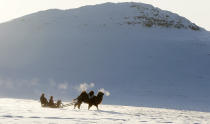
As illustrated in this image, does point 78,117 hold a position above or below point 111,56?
below

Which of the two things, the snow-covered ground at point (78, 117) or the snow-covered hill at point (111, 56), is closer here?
the snow-covered ground at point (78, 117)

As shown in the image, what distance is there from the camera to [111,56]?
223ft

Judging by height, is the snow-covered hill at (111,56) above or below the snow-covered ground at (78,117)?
above

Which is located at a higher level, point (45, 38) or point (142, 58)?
point (45, 38)

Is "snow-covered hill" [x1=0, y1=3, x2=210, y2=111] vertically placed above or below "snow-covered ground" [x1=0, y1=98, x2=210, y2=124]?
above

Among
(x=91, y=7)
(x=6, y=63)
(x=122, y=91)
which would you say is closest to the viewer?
(x=122, y=91)

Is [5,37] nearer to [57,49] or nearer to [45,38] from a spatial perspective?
[45,38]

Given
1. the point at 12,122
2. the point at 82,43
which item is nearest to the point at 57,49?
the point at 82,43

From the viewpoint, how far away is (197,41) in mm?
78438

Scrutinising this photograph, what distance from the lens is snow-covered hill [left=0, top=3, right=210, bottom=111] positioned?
49.5 m

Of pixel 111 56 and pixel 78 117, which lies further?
pixel 111 56

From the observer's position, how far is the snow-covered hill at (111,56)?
49.5m

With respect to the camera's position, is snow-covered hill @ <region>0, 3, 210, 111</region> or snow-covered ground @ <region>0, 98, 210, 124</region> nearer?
snow-covered ground @ <region>0, 98, 210, 124</region>

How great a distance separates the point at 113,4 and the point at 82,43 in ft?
110
